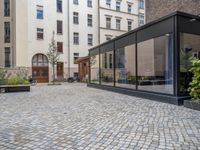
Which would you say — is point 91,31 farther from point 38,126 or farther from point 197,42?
point 38,126

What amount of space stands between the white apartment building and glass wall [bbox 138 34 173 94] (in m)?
20.2

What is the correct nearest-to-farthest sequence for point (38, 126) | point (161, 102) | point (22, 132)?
point (22, 132) → point (38, 126) → point (161, 102)

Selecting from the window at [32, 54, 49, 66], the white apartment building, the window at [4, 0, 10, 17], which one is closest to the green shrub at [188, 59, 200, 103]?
the white apartment building

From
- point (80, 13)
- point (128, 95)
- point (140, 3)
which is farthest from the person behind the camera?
point (140, 3)

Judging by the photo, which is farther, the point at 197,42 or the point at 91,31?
the point at 91,31

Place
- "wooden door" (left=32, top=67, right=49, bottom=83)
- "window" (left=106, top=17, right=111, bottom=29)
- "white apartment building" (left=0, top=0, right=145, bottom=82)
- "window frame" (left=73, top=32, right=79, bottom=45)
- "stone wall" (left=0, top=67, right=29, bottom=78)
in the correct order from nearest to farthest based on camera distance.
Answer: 1. "stone wall" (left=0, top=67, right=29, bottom=78)
2. "white apartment building" (left=0, top=0, right=145, bottom=82)
3. "wooden door" (left=32, top=67, right=49, bottom=83)
4. "window frame" (left=73, top=32, right=79, bottom=45)
5. "window" (left=106, top=17, right=111, bottom=29)

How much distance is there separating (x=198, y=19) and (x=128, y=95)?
5013 mm

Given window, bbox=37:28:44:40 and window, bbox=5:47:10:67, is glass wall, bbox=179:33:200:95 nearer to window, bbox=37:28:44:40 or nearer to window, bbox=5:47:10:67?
window, bbox=37:28:44:40

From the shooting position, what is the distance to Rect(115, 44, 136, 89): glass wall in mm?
13022

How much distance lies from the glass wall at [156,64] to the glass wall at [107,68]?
10.5ft

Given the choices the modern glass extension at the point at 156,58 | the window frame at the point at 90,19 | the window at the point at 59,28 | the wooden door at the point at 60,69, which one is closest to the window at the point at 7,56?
the wooden door at the point at 60,69

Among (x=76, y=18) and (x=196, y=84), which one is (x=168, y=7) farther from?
(x=76, y=18)

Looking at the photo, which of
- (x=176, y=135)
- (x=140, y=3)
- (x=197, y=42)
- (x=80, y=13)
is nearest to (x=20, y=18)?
(x=80, y=13)

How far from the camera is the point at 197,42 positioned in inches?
412
